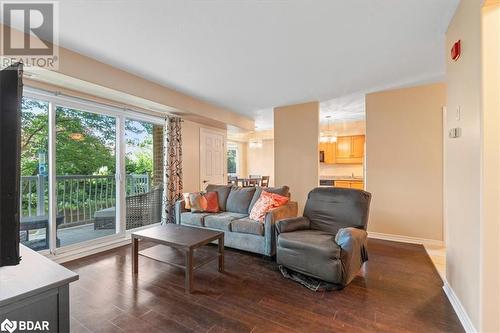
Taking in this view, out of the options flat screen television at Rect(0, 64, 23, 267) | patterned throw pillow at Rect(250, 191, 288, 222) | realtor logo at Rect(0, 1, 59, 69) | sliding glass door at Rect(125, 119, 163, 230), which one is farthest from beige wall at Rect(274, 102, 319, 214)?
flat screen television at Rect(0, 64, 23, 267)

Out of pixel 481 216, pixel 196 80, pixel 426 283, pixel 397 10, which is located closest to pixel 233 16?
pixel 397 10

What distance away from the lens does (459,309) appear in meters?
1.92

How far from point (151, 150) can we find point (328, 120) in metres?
4.55

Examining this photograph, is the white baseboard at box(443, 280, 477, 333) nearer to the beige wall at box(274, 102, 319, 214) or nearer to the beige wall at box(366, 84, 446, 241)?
the beige wall at box(366, 84, 446, 241)

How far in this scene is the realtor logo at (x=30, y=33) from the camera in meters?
2.04

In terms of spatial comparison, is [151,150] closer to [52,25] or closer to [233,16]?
[52,25]

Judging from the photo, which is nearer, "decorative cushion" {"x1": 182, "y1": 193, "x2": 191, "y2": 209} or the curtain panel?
"decorative cushion" {"x1": 182, "y1": 193, "x2": 191, "y2": 209}

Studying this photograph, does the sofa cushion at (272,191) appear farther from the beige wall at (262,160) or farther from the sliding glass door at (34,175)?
the beige wall at (262,160)

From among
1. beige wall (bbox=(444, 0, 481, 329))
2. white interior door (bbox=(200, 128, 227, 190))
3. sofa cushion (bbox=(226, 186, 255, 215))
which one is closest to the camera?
beige wall (bbox=(444, 0, 481, 329))

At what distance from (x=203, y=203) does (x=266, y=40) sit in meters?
2.66

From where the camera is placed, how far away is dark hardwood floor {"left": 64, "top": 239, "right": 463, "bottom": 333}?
1839 mm

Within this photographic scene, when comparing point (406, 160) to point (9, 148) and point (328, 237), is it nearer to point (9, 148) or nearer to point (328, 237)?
point (328, 237)

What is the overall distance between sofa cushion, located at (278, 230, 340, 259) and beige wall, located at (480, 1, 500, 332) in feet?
3.38

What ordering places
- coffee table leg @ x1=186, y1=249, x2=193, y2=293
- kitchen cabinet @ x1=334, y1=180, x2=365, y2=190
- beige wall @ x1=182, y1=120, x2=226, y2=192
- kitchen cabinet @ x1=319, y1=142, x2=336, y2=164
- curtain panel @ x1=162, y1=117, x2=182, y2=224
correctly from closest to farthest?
coffee table leg @ x1=186, y1=249, x2=193, y2=293 → curtain panel @ x1=162, y1=117, x2=182, y2=224 → beige wall @ x1=182, y1=120, x2=226, y2=192 → kitchen cabinet @ x1=334, y1=180, x2=365, y2=190 → kitchen cabinet @ x1=319, y1=142, x2=336, y2=164
